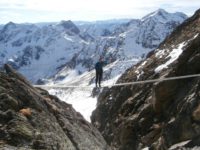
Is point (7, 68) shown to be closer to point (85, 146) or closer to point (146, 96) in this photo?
point (85, 146)

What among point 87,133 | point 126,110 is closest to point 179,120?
point 87,133

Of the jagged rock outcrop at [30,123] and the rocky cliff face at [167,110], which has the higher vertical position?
the jagged rock outcrop at [30,123]

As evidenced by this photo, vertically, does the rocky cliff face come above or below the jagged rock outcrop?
below

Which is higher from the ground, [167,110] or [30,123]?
[30,123]

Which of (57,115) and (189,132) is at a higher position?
(57,115)

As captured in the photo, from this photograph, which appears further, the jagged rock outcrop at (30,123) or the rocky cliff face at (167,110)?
the rocky cliff face at (167,110)

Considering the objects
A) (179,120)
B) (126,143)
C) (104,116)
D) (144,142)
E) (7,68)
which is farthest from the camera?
(104,116)

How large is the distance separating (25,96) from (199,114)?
1065 centimetres

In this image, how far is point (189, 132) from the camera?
1091 inches

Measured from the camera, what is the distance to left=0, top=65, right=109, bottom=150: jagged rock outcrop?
17.9 meters

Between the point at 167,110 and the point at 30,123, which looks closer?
the point at 30,123

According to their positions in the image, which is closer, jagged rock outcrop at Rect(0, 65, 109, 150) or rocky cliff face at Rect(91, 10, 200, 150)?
jagged rock outcrop at Rect(0, 65, 109, 150)

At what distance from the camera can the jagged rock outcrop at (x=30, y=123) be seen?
17.9m

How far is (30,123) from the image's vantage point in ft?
64.2
